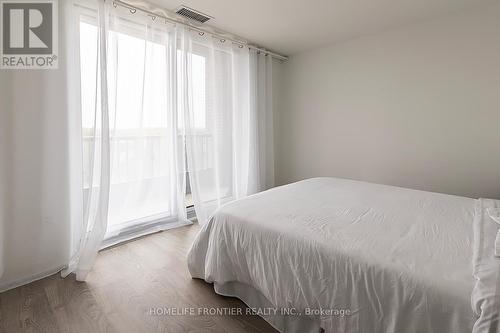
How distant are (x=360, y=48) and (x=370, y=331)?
125 inches

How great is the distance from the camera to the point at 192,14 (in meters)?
2.54

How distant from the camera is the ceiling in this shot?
7.60 ft

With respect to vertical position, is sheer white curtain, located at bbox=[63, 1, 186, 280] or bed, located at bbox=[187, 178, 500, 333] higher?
sheer white curtain, located at bbox=[63, 1, 186, 280]

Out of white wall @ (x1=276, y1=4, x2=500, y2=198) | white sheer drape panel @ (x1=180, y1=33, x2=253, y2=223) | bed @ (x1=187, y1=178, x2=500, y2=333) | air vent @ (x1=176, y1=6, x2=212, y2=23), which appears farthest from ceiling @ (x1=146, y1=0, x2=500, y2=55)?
bed @ (x1=187, y1=178, x2=500, y2=333)

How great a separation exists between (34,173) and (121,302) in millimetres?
1199

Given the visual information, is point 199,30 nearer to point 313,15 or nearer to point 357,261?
point 313,15

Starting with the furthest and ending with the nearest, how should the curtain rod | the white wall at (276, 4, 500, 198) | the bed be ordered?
the white wall at (276, 4, 500, 198), the curtain rod, the bed

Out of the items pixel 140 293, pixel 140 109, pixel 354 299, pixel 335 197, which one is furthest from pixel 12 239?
pixel 335 197

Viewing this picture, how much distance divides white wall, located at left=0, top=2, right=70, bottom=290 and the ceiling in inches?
50.8

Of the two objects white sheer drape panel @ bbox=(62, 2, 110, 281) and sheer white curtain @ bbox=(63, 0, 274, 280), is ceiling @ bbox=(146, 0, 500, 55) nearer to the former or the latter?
sheer white curtain @ bbox=(63, 0, 274, 280)

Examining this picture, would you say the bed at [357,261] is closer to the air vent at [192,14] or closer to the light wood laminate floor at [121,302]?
the light wood laminate floor at [121,302]

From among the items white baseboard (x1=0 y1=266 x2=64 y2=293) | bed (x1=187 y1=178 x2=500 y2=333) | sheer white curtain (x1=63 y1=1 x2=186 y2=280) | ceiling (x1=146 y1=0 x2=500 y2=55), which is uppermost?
ceiling (x1=146 y1=0 x2=500 y2=55)

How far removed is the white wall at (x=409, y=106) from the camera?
242cm

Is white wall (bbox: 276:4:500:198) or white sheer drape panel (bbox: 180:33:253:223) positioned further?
white sheer drape panel (bbox: 180:33:253:223)
